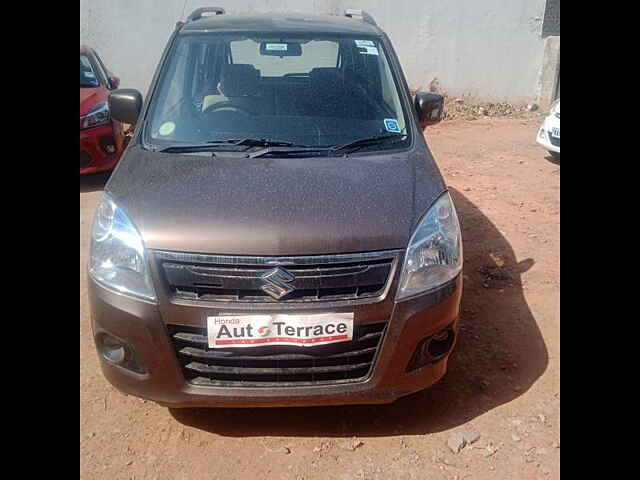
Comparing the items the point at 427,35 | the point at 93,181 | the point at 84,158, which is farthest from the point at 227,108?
the point at 427,35

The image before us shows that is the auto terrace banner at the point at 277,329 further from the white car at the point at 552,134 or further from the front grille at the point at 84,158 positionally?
the white car at the point at 552,134

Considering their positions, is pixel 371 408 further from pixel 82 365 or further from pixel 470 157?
pixel 470 157

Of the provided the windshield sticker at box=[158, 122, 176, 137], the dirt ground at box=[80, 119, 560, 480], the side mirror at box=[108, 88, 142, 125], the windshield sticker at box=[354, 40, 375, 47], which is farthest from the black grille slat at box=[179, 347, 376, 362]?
the windshield sticker at box=[354, 40, 375, 47]

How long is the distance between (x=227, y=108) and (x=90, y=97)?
152 inches

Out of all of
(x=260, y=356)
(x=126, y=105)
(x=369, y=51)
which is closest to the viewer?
(x=260, y=356)

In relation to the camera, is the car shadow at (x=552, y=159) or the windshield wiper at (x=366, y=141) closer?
the windshield wiper at (x=366, y=141)

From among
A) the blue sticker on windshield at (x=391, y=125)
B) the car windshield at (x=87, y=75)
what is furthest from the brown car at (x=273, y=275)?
the car windshield at (x=87, y=75)

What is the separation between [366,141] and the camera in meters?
3.01

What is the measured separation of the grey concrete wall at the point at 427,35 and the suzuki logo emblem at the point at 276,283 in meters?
9.09

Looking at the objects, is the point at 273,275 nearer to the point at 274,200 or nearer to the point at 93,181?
the point at 274,200

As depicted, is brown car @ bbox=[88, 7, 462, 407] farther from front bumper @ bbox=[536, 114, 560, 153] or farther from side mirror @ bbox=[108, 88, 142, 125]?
front bumper @ bbox=[536, 114, 560, 153]

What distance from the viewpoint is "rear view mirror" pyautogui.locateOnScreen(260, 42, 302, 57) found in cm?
344

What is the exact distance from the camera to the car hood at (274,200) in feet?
7.48

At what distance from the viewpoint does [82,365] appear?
318 cm
